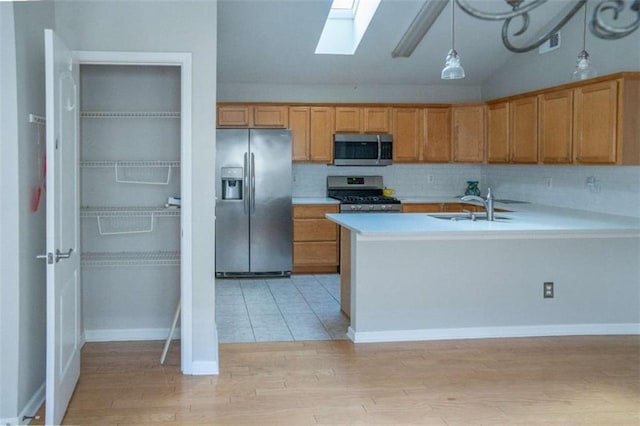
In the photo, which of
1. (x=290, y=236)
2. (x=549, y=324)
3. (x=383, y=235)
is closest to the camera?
(x=383, y=235)

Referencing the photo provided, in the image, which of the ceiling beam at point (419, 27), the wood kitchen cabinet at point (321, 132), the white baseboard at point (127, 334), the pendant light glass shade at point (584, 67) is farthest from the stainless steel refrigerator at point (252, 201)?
the pendant light glass shade at point (584, 67)

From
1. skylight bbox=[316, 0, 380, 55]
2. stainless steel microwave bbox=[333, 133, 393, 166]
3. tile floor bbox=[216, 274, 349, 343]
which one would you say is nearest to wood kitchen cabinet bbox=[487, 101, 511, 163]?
stainless steel microwave bbox=[333, 133, 393, 166]

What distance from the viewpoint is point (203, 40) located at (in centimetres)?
402

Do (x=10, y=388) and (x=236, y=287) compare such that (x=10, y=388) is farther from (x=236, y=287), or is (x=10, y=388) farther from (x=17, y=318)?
(x=236, y=287)

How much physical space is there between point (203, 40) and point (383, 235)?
181cm

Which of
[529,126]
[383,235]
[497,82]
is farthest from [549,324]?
[497,82]

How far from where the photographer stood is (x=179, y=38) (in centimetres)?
401

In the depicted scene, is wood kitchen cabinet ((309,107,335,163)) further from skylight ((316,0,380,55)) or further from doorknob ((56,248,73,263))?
doorknob ((56,248,73,263))

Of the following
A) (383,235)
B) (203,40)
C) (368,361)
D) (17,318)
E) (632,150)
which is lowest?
(368,361)

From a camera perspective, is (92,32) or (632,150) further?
(632,150)

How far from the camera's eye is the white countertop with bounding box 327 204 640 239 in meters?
4.55

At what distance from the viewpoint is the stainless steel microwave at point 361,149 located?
7.66m

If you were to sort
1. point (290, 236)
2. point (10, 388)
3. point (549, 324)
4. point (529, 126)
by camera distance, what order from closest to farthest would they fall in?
1. point (10, 388)
2. point (549, 324)
3. point (529, 126)
4. point (290, 236)

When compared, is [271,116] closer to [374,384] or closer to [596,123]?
[596,123]
